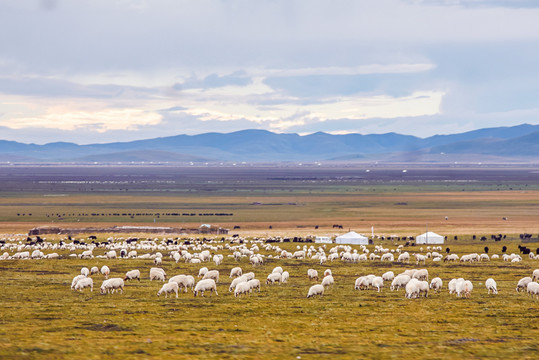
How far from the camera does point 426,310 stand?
2984cm

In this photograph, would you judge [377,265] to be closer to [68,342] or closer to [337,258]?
[337,258]

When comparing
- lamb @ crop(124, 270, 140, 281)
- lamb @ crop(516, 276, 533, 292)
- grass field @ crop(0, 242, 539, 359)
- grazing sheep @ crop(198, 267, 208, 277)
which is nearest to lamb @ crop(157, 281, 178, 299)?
grass field @ crop(0, 242, 539, 359)

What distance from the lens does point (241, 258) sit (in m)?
54.0

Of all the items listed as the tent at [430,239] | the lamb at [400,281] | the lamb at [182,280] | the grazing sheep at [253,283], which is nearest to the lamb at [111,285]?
the lamb at [182,280]

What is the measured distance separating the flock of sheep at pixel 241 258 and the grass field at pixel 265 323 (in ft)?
2.13

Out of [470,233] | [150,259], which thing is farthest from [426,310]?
[470,233]

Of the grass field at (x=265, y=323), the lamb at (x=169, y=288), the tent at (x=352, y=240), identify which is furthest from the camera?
the tent at (x=352, y=240)

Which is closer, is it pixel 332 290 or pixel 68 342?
pixel 68 342

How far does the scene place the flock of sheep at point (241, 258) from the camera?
33781 mm

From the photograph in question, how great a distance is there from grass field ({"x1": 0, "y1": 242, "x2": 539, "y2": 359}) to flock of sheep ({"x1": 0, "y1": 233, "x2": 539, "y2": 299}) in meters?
0.65

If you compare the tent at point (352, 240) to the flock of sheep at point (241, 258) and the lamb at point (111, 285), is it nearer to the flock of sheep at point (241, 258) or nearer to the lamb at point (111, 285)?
the flock of sheep at point (241, 258)

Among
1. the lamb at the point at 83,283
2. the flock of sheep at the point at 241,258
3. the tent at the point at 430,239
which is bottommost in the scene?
the tent at the point at 430,239

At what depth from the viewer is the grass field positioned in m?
22.3

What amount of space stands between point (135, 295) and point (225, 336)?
10.4 meters
